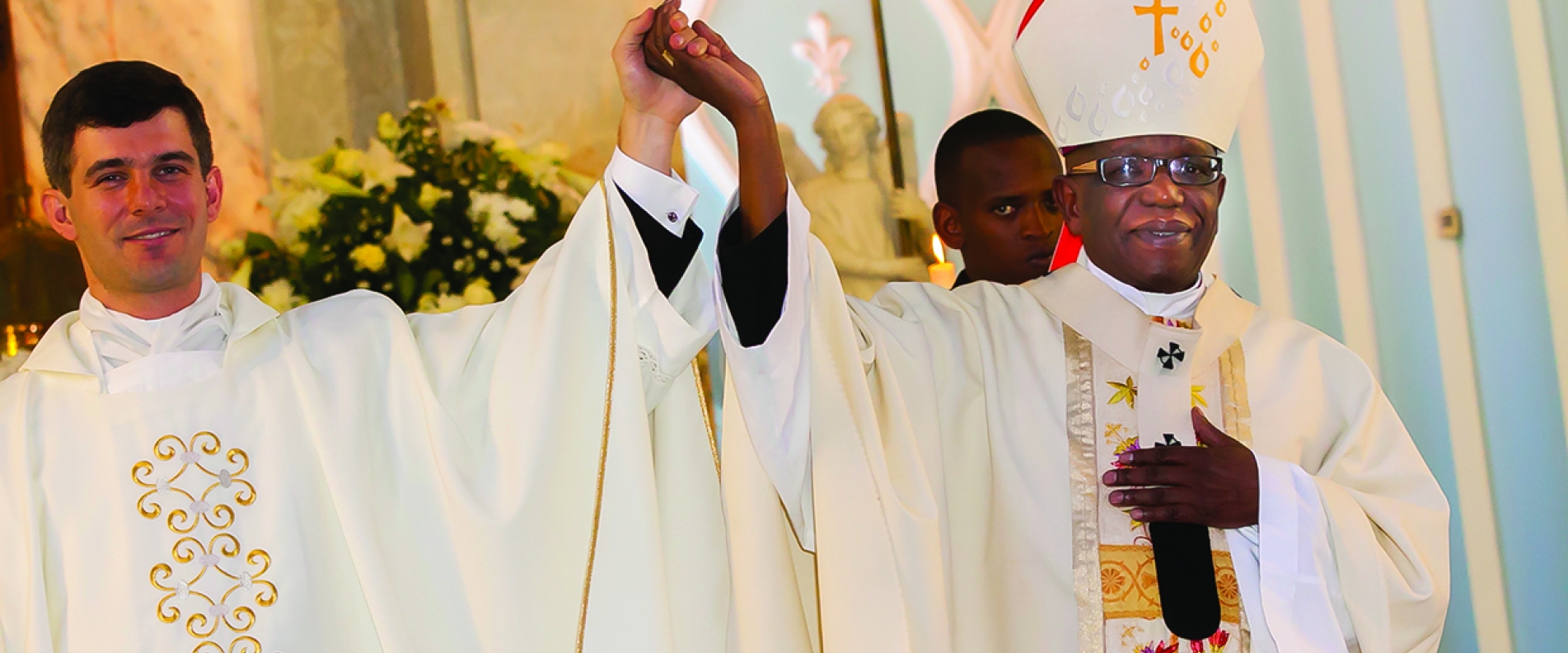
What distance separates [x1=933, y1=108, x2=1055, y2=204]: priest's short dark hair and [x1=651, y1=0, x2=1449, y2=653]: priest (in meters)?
0.88

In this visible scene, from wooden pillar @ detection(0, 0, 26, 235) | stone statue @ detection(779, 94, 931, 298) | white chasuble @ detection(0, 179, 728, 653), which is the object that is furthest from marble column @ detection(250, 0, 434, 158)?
white chasuble @ detection(0, 179, 728, 653)

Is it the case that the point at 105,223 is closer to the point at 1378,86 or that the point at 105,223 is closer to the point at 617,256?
the point at 617,256

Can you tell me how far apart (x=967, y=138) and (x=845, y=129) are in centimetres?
94

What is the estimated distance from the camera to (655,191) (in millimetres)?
2812

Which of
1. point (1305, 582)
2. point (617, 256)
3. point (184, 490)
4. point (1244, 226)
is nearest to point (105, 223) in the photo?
point (184, 490)

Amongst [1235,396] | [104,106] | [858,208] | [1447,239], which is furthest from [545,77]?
[1447,239]

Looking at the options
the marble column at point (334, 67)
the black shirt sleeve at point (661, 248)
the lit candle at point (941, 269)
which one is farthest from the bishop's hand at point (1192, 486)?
the marble column at point (334, 67)

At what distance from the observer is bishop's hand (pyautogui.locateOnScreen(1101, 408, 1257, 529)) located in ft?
9.05

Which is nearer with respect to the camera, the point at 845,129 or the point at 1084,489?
the point at 1084,489

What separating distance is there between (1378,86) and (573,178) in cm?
256

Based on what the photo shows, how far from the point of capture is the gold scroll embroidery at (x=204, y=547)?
2.70 meters

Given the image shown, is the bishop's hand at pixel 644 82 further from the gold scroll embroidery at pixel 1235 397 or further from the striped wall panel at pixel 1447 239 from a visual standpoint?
the striped wall panel at pixel 1447 239

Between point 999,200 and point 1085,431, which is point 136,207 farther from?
point 999,200

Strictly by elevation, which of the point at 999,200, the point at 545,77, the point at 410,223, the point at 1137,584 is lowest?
the point at 1137,584
